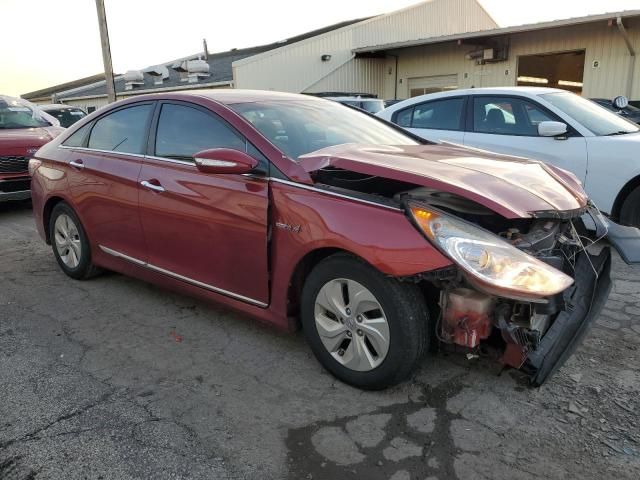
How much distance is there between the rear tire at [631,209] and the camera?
539 centimetres

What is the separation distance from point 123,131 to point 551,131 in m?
4.17

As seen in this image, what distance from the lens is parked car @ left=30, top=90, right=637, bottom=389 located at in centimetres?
252

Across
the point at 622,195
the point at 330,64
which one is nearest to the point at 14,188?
the point at 622,195

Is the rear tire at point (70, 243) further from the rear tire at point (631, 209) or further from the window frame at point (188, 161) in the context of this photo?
the rear tire at point (631, 209)

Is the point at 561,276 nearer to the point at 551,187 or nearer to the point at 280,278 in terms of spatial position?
the point at 551,187

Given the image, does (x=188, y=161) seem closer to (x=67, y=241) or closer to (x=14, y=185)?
(x=67, y=241)

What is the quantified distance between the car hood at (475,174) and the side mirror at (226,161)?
11.6 inches

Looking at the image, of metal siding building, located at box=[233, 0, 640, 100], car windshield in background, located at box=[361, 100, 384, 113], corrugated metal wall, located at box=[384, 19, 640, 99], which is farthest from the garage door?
car windshield in background, located at box=[361, 100, 384, 113]

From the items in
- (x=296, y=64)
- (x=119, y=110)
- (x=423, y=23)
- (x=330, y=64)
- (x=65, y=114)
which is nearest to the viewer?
(x=119, y=110)

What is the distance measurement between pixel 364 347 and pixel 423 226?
0.73 metres

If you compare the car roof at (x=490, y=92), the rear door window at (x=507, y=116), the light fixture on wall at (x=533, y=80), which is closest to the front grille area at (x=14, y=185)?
the car roof at (x=490, y=92)

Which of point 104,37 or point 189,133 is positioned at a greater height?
point 104,37

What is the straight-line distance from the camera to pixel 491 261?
94.9 inches

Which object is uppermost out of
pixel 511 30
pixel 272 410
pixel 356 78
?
pixel 511 30
